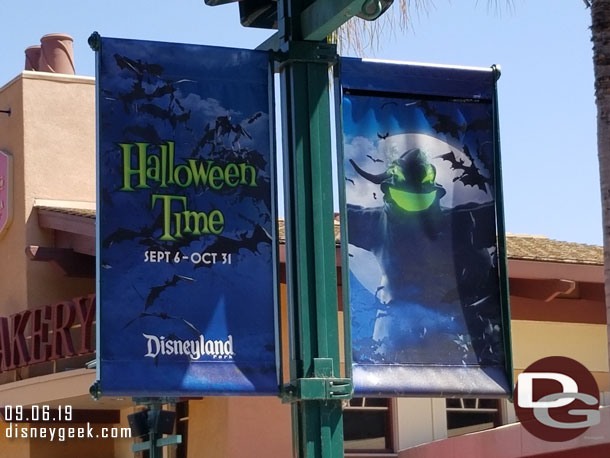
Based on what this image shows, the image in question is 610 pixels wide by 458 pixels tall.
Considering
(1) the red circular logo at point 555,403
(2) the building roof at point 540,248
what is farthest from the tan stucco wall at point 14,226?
(1) the red circular logo at point 555,403

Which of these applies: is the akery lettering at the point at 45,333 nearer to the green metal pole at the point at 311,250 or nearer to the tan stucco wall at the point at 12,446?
the tan stucco wall at the point at 12,446

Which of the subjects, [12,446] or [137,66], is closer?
[137,66]

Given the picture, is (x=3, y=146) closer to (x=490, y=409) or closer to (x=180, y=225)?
(x=490, y=409)

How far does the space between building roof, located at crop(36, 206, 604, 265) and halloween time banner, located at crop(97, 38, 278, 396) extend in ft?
31.3

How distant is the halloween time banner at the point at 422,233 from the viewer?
7312mm

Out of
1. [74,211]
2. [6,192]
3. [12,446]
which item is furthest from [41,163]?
[12,446]

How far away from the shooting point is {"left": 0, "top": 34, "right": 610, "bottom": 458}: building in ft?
55.9

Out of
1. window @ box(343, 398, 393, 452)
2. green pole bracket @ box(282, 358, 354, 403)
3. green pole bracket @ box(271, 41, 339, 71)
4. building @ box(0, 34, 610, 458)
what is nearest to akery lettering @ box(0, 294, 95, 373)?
building @ box(0, 34, 610, 458)

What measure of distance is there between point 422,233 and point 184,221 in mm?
1465

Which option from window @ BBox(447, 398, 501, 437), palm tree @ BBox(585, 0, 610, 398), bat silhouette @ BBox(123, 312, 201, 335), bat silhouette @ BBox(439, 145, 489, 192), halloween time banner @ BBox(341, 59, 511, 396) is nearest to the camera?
bat silhouette @ BBox(123, 312, 201, 335)

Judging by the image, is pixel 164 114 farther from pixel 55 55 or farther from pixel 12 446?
pixel 55 55

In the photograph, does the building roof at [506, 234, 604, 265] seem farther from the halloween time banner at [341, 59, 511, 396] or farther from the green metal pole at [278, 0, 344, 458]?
the green metal pole at [278, 0, 344, 458]

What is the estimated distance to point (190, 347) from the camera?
6973 mm

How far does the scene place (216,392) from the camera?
22.8ft
